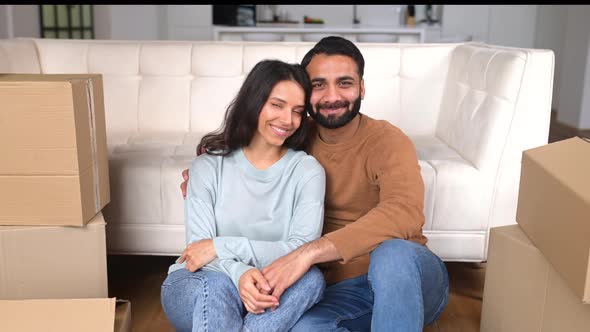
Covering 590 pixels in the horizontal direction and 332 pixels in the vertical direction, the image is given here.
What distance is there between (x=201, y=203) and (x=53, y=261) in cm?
44

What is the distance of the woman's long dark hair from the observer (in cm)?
146

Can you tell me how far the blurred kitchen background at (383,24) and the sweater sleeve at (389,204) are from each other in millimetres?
3930

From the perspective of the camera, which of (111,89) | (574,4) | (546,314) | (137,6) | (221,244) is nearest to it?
(546,314)

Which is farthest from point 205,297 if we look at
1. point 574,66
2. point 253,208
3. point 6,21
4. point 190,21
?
point 190,21

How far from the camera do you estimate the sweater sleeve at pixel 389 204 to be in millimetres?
1354

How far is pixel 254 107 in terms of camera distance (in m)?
1.48

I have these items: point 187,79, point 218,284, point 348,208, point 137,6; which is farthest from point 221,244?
point 137,6

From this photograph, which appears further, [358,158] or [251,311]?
[358,158]

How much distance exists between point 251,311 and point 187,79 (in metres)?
1.45

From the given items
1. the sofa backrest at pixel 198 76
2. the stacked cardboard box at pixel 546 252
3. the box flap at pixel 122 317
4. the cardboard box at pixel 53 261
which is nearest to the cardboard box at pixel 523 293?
the stacked cardboard box at pixel 546 252

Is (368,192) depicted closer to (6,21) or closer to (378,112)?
(378,112)

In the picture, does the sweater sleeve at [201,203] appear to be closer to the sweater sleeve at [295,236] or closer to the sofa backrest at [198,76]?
the sweater sleeve at [295,236]

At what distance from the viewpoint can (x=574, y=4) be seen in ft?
19.3

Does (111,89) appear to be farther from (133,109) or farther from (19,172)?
(19,172)
